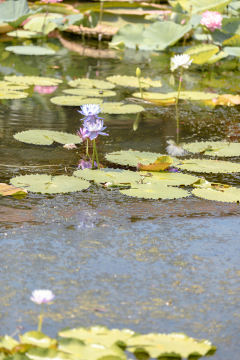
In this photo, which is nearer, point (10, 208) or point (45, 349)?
point (45, 349)

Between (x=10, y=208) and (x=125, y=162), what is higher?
(x=125, y=162)

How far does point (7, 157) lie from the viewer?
273cm

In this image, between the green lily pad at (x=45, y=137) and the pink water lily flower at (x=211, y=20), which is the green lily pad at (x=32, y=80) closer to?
the green lily pad at (x=45, y=137)

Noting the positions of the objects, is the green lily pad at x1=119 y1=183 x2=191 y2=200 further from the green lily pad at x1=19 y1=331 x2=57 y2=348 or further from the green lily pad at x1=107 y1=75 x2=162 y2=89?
the green lily pad at x1=107 y1=75 x2=162 y2=89

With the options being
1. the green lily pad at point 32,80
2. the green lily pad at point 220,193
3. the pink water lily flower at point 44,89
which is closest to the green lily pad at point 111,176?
the green lily pad at point 220,193

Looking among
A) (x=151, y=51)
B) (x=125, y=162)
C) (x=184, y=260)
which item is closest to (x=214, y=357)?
(x=184, y=260)

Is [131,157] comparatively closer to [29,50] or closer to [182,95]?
[182,95]

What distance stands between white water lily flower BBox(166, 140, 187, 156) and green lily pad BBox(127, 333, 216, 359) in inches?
Result: 60.9

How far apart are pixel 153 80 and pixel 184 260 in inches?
114

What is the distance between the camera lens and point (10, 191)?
7.52ft

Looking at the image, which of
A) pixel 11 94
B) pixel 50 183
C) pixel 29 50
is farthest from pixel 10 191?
pixel 29 50

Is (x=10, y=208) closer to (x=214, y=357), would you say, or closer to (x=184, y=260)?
(x=184, y=260)

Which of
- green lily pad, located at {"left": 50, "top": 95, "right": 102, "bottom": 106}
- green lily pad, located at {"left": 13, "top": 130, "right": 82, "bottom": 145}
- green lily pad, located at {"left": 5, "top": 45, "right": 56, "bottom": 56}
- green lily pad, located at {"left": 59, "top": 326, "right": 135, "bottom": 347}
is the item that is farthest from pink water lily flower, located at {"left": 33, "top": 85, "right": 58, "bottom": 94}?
green lily pad, located at {"left": 59, "top": 326, "right": 135, "bottom": 347}

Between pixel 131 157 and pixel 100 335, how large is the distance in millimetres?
1374
